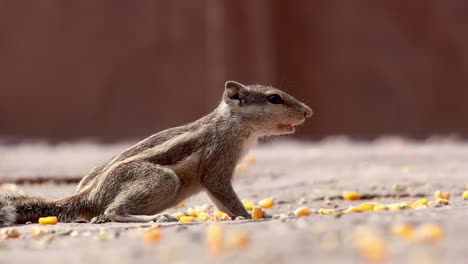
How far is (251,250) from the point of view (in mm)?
3656

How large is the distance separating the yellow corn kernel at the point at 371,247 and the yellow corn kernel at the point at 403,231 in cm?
10

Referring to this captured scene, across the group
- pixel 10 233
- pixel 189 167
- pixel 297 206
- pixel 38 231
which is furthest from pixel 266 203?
pixel 10 233

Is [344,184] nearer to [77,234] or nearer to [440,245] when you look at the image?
[77,234]

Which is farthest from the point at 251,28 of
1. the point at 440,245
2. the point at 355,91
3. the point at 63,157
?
the point at 440,245

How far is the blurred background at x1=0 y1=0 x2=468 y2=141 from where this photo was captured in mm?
14117

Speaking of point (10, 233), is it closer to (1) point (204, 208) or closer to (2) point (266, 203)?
(1) point (204, 208)

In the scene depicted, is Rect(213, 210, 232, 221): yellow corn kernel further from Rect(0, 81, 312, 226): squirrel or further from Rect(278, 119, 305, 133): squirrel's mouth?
Rect(278, 119, 305, 133): squirrel's mouth

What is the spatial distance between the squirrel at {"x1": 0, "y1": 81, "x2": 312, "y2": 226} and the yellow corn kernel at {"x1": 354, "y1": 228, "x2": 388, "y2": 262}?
203cm

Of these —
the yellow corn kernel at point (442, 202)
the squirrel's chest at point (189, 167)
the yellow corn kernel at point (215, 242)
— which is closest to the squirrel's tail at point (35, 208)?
the squirrel's chest at point (189, 167)

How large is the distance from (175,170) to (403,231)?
234 centimetres

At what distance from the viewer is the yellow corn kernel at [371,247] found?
333cm

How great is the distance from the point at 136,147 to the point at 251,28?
8.70 metres

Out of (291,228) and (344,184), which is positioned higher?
(291,228)

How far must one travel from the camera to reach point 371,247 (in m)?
3.35
